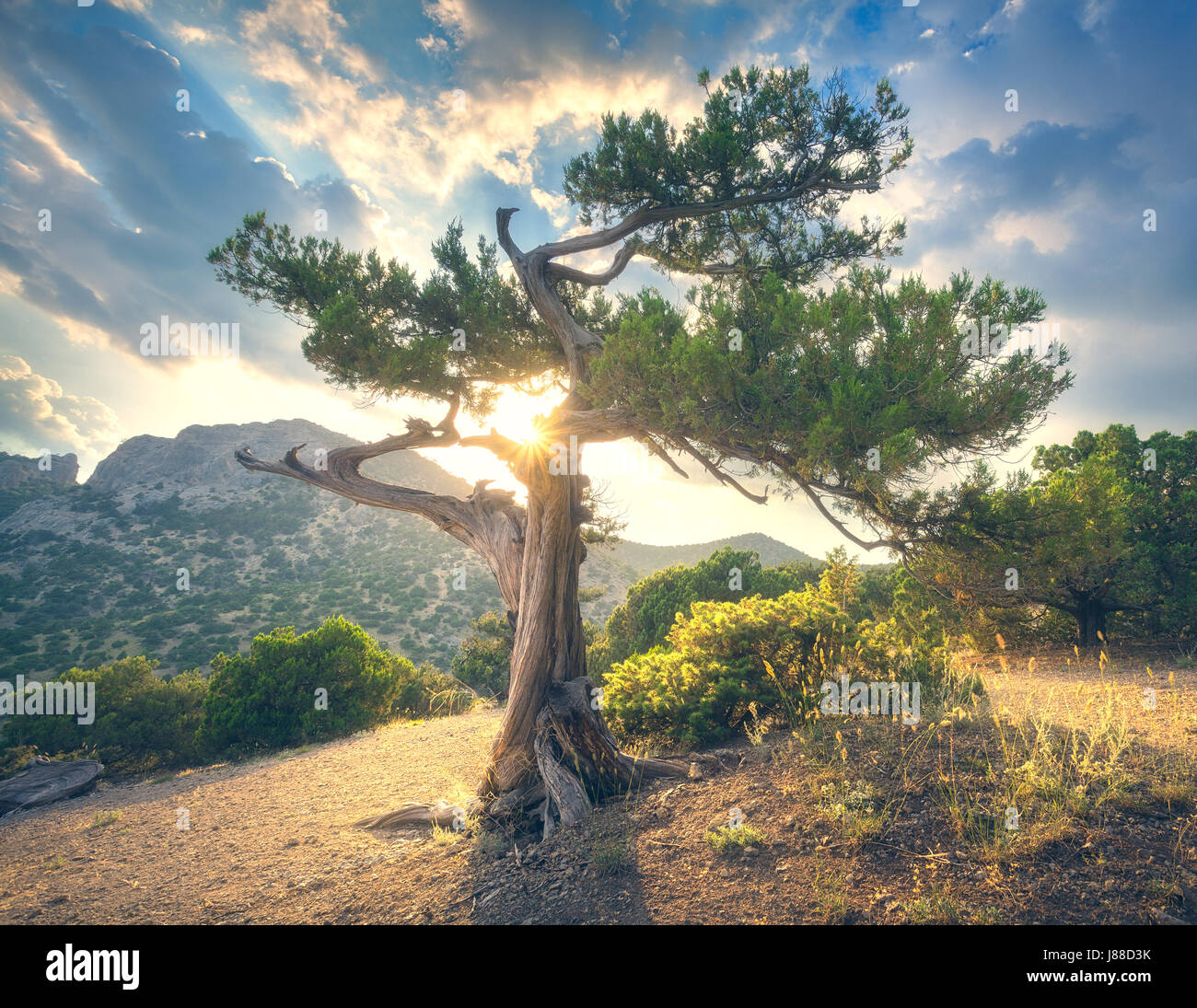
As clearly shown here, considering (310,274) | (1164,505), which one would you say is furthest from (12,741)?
(1164,505)

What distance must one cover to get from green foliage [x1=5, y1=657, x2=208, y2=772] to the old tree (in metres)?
11.6

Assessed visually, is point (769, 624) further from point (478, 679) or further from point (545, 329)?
point (478, 679)

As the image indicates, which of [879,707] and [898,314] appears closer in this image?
[898,314]

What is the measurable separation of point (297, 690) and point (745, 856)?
14.2 m

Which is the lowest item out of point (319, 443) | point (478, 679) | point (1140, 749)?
point (478, 679)

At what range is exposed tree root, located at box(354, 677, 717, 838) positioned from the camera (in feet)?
19.1

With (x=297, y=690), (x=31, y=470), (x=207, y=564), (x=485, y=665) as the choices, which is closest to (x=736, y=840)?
(x=297, y=690)

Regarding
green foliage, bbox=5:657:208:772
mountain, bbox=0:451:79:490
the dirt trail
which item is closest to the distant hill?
green foliage, bbox=5:657:208:772

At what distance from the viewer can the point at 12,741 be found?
13375 millimetres

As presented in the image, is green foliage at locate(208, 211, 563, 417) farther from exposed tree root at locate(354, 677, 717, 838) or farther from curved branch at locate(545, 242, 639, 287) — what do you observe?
exposed tree root at locate(354, 677, 717, 838)

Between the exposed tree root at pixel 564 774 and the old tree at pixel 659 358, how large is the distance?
26 millimetres
